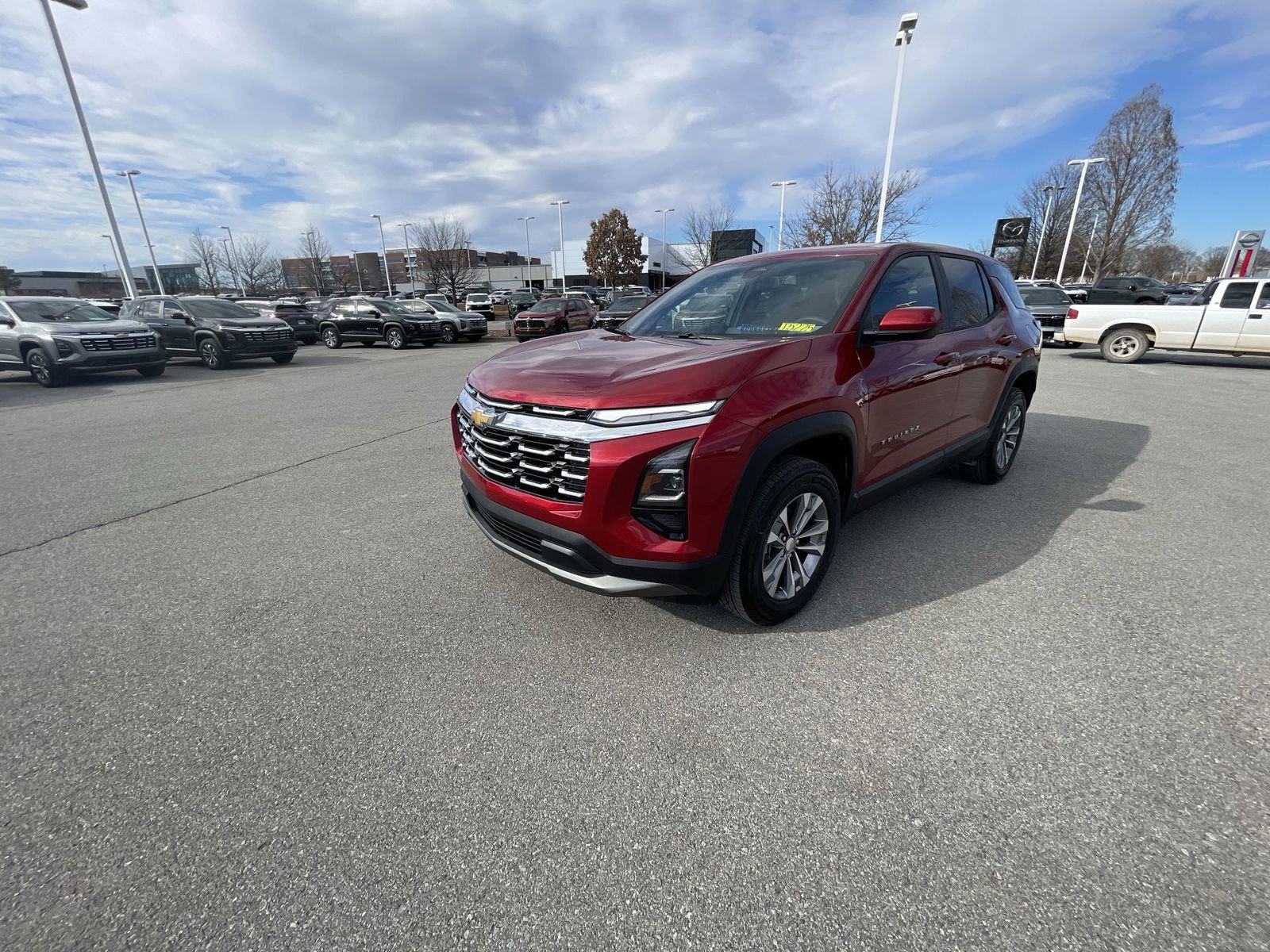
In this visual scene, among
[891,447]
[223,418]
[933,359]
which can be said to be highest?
[933,359]

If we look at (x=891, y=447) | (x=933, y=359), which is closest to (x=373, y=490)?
(x=891, y=447)

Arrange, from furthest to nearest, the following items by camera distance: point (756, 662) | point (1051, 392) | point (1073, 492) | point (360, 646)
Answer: point (1051, 392), point (1073, 492), point (360, 646), point (756, 662)

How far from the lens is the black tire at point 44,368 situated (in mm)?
11094

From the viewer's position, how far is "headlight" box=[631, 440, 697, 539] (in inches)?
86.4

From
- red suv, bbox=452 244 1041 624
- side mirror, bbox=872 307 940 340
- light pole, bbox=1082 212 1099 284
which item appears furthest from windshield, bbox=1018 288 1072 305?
light pole, bbox=1082 212 1099 284

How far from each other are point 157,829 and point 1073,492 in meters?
5.83

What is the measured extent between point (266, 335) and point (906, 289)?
1546 centimetres

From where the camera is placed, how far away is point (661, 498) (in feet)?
7.32

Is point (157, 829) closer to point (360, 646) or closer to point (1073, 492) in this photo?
point (360, 646)

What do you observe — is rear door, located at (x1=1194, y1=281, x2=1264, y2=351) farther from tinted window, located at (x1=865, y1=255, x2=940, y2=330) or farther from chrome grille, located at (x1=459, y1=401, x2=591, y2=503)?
chrome grille, located at (x1=459, y1=401, x2=591, y2=503)

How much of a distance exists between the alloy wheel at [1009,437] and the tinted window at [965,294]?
1.01 m

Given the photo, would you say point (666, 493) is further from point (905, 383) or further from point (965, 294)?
point (965, 294)

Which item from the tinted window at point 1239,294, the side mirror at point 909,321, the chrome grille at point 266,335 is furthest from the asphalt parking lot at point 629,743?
the chrome grille at point 266,335

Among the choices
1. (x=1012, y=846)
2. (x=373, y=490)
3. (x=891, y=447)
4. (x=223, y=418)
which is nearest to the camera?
(x=1012, y=846)
